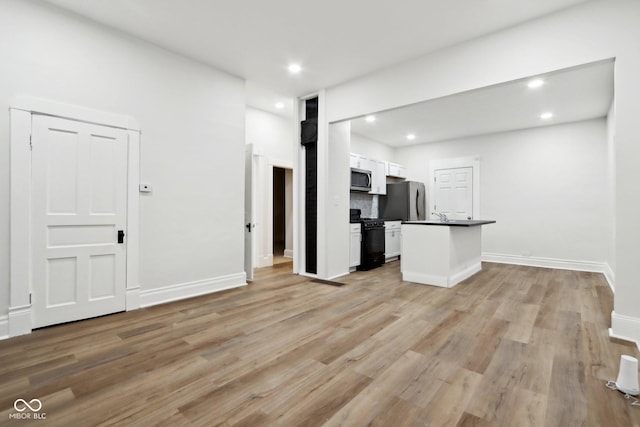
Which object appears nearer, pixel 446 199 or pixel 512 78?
pixel 512 78

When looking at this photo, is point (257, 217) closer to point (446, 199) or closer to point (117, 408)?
point (117, 408)

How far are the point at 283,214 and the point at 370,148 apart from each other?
3071 mm

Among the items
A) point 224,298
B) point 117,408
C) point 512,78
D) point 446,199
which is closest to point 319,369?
point 117,408

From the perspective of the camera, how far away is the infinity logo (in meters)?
1.61

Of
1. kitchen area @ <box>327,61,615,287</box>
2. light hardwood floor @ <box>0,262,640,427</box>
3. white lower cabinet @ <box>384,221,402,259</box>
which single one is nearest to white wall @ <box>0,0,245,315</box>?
light hardwood floor @ <box>0,262,640,427</box>

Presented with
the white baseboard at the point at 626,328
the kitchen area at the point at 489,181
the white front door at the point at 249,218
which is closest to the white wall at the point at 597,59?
the white baseboard at the point at 626,328

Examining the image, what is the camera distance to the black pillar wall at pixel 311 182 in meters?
4.84

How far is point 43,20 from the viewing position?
2.73m

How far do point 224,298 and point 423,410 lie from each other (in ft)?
9.00

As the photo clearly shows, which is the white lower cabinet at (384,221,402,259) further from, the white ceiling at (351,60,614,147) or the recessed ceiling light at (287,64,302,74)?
the recessed ceiling light at (287,64,302,74)

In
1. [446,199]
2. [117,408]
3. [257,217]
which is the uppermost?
[446,199]

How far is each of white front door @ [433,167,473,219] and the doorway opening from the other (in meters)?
3.77

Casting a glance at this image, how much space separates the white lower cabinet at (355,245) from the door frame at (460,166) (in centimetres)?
314

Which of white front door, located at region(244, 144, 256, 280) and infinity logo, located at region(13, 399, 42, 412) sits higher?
white front door, located at region(244, 144, 256, 280)
